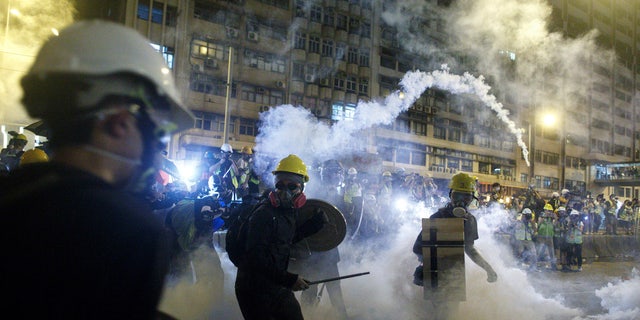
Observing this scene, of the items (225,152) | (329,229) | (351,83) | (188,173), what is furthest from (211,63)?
(329,229)

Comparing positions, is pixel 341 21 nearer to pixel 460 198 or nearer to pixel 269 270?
pixel 460 198

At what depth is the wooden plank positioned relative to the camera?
183 inches

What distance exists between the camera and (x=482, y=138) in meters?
46.8

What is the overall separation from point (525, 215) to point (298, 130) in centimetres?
828

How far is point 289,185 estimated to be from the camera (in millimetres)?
3730

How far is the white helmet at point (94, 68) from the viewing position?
1.22 metres

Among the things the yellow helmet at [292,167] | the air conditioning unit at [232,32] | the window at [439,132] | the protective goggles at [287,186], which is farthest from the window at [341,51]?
the protective goggles at [287,186]

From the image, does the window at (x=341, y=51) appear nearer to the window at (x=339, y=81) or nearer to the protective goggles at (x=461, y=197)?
the window at (x=339, y=81)

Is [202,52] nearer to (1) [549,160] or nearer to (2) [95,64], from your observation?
(2) [95,64]

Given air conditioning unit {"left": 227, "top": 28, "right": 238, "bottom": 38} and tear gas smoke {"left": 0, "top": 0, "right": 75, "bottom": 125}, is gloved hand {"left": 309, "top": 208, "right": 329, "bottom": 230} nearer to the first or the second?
tear gas smoke {"left": 0, "top": 0, "right": 75, "bottom": 125}

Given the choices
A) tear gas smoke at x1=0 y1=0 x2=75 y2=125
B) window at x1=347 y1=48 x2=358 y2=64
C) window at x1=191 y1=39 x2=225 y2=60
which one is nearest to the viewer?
tear gas smoke at x1=0 y1=0 x2=75 y2=125

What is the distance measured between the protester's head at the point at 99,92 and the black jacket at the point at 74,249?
0.11m

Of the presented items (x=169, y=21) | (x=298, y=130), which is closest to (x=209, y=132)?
(x=169, y=21)

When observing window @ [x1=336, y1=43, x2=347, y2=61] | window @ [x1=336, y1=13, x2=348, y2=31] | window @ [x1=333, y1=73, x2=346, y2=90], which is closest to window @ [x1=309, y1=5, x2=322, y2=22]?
window @ [x1=336, y1=13, x2=348, y2=31]
